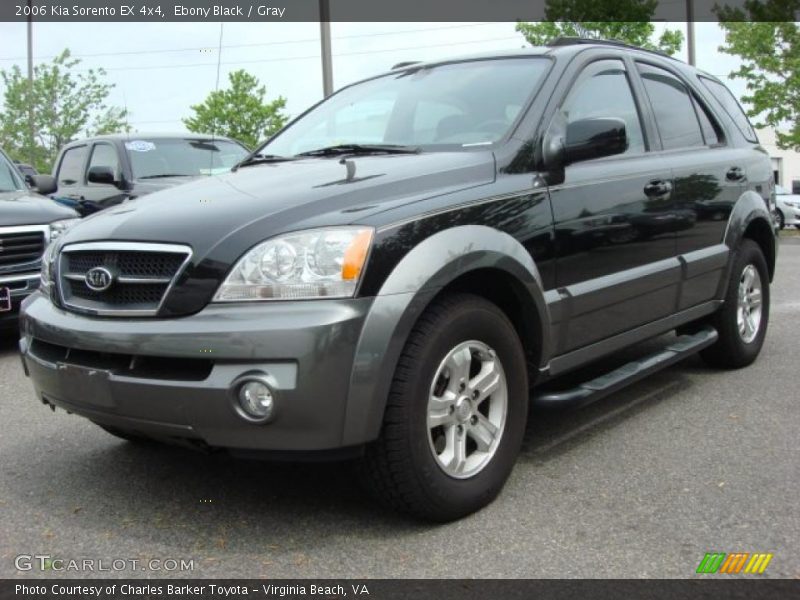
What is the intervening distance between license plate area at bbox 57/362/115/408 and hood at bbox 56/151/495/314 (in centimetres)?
33

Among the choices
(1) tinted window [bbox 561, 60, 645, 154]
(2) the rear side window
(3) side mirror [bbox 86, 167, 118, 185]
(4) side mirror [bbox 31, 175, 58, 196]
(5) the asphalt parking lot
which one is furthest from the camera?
(3) side mirror [bbox 86, 167, 118, 185]

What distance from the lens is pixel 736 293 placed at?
16.4ft

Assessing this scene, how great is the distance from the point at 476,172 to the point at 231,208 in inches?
37.2

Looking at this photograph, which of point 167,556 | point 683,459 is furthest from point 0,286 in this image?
A: point 683,459

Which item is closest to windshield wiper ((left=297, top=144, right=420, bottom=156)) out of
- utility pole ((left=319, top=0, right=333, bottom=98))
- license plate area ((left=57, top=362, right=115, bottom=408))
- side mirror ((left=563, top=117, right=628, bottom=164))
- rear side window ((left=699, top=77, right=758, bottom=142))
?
side mirror ((left=563, top=117, right=628, bottom=164))

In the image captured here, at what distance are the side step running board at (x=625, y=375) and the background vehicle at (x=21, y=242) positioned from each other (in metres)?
4.25

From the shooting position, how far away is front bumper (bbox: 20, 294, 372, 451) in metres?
2.57

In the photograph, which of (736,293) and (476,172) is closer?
(476,172)

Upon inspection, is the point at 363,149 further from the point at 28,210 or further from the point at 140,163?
the point at 140,163

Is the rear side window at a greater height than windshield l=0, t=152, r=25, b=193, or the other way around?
the rear side window

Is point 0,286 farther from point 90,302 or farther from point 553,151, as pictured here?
point 553,151

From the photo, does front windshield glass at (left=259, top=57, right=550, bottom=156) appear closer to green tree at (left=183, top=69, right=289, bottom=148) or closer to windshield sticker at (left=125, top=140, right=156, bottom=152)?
windshield sticker at (left=125, top=140, right=156, bottom=152)

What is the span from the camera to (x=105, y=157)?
9.66 meters

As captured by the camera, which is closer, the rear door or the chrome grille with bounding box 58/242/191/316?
the chrome grille with bounding box 58/242/191/316
